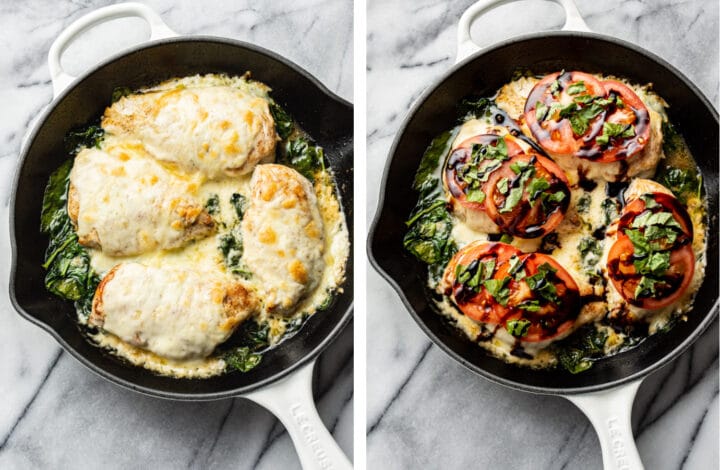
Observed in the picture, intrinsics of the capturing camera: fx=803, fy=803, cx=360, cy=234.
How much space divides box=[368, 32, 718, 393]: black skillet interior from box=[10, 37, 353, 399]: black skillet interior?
184 millimetres

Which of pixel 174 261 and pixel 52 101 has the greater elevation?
pixel 52 101

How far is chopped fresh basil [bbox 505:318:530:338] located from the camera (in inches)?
79.4

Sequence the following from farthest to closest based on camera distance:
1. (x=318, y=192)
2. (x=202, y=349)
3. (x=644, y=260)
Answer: (x=318, y=192)
(x=202, y=349)
(x=644, y=260)

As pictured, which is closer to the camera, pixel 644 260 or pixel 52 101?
pixel 644 260

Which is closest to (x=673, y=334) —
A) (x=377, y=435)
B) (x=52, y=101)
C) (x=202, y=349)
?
(x=377, y=435)

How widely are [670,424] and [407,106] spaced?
1132 millimetres

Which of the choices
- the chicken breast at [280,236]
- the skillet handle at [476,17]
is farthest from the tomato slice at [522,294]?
the skillet handle at [476,17]

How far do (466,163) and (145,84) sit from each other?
944 mm

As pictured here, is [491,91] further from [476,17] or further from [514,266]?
[514,266]

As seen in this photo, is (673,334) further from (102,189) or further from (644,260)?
(102,189)

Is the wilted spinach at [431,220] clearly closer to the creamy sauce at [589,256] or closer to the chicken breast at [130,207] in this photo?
the creamy sauce at [589,256]

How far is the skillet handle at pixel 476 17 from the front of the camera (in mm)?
2090

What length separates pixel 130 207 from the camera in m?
2.16

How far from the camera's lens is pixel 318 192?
2.29 meters
